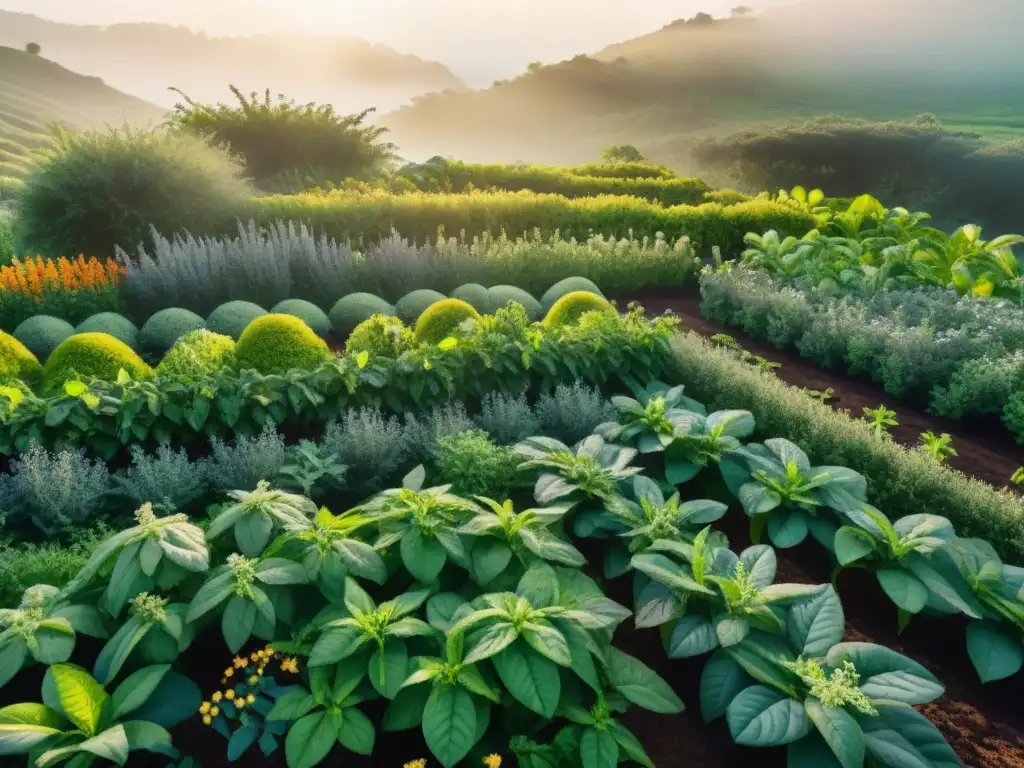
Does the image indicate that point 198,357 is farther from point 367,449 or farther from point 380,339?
point 367,449

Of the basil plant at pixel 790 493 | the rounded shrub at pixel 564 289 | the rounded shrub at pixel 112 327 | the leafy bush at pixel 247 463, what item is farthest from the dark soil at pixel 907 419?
the rounded shrub at pixel 112 327

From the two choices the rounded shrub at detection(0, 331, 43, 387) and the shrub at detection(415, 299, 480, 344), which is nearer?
the rounded shrub at detection(0, 331, 43, 387)

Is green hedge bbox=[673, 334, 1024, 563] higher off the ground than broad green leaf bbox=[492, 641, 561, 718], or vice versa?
broad green leaf bbox=[492, 641, 561, 718]

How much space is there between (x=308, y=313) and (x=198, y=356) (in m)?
1.80

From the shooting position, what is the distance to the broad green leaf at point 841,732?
2193 millimetres

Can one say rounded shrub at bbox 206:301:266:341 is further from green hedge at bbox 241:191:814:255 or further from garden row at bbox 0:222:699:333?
green hedge at bbox 241:191:814:255

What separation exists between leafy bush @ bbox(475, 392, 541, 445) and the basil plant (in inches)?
52.5

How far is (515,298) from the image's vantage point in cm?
768

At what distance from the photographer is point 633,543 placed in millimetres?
3160

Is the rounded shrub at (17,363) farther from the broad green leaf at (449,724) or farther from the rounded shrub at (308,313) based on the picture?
the broad green leaf at (449,724)

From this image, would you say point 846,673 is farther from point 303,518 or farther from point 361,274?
point 361,274

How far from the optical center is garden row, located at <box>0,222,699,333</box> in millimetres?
7383

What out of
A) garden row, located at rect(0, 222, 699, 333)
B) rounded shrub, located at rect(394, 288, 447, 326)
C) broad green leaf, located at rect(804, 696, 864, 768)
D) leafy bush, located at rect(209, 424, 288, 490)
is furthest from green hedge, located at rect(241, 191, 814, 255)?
broad green leaf, located at rect(804, 696, 864, 768)

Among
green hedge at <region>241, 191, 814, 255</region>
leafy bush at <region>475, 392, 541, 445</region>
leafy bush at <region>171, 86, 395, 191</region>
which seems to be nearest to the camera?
leafy bush at <region>475, 392, 541, 445</region>
